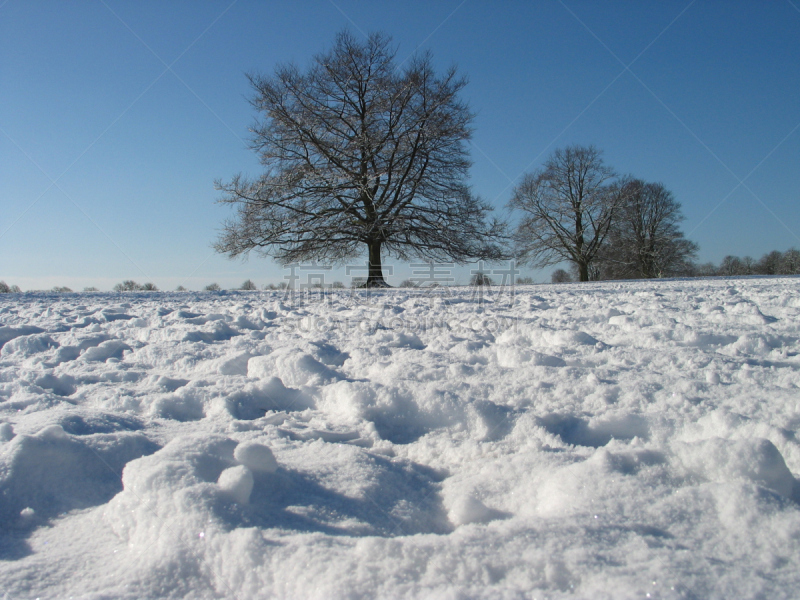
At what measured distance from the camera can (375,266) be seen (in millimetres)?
11125

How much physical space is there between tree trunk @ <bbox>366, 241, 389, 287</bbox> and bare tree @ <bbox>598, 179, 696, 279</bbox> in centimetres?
1355

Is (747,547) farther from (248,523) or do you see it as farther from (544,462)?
(248,523)

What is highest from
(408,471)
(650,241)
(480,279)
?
(650,241)

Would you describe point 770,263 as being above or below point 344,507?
above

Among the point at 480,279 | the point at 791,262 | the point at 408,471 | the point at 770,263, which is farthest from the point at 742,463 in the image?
the point at 770,263

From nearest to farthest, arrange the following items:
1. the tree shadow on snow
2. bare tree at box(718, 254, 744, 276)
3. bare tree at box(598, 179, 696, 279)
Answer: the tree shadow on snow, bare tree at box(598, 179, 696, 279), bare tree at box(718, 254, 744, 276)

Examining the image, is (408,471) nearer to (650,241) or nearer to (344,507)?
(344,507)

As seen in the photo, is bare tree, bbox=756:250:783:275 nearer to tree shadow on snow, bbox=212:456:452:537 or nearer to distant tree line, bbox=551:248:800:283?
distant tree line, bbox=551:248:800:283

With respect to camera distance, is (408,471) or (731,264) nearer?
(408,471)

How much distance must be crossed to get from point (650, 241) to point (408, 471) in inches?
928

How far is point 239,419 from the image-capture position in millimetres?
1528

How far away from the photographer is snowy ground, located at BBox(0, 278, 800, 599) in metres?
0.71

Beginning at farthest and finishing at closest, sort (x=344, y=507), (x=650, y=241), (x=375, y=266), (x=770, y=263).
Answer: (x=770, y=263) → (x=650, y=241) → (x=375, y=266) → (x=344, y=507)

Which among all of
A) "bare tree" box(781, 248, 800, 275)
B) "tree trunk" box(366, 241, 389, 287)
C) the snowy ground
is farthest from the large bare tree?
"bare tree" box(781, 248, 800, 275)
